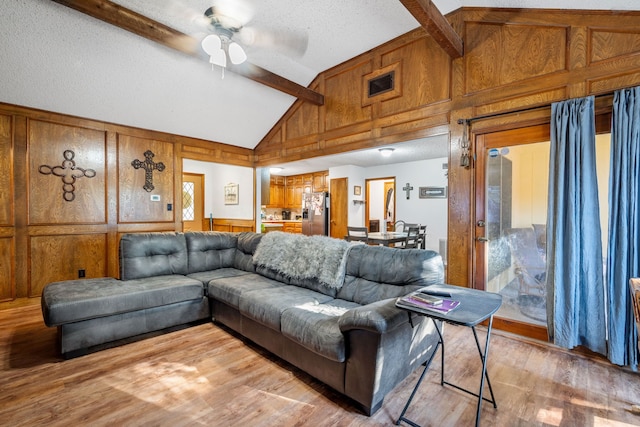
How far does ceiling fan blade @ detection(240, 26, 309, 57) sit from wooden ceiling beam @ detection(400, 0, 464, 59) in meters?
1.45

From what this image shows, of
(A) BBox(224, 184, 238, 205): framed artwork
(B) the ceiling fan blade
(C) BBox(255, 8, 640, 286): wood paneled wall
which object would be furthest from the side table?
(A) BBox(224, 184, 238, 205): framed artwork

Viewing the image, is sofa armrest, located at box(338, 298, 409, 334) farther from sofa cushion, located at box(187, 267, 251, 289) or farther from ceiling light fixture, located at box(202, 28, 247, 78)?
ceiling light fixture, located at box(202, 28, 247, 78)

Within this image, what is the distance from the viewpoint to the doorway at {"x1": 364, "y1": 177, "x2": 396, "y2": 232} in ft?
25.4

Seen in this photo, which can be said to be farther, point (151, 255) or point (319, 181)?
point (319, 181)

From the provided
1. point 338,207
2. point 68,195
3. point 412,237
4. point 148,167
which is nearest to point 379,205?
point 338,207

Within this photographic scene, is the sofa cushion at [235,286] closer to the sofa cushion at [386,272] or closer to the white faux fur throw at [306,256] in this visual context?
the white faux fur throw at [306,256]

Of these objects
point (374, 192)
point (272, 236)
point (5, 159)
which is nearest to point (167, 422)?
point (272, 236)

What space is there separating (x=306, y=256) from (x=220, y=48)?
2.13 metres

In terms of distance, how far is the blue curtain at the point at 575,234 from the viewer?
2.32 meters

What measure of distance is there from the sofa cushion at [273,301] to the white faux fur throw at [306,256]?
6.8 inches

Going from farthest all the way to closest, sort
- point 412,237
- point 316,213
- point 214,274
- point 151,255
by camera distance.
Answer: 1. point 316,213
2. point 412,237
3. point 214,274
4. point 151,255

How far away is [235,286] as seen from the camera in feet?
9.19

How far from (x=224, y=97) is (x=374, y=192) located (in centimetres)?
513

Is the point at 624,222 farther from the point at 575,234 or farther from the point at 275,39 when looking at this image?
the point at 275,39
